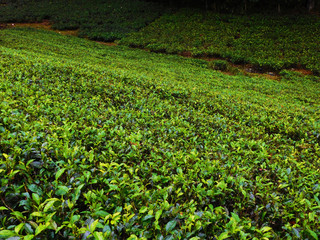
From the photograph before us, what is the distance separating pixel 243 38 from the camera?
2105 cm

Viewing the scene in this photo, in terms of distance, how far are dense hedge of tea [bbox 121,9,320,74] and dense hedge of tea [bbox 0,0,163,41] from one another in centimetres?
429

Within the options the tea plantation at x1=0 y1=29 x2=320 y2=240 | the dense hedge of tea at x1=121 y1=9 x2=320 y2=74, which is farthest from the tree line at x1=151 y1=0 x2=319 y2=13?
the tea plantation at x1=0 y1=29 x2=320 y2=240

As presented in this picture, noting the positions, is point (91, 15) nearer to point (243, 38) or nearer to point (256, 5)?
point (243, 38)

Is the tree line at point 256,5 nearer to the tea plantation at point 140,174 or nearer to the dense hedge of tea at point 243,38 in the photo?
the dense hedge of tea at point 243,38

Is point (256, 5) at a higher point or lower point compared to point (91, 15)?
lower

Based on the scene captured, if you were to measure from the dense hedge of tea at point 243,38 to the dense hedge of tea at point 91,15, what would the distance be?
429 centimetres

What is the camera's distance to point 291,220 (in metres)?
1.86

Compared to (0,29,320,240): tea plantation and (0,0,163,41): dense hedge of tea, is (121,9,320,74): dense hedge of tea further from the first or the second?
(0,29,320,240): tea plantation

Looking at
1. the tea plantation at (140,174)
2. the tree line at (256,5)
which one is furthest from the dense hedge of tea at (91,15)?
the tea plantation at (140,174)

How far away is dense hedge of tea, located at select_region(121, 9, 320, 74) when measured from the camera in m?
16.7

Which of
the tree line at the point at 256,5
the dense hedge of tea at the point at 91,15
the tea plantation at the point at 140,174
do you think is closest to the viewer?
the tea plantation at the point at 140,174

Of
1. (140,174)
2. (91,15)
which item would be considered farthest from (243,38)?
(91,15)

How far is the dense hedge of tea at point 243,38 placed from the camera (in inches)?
658

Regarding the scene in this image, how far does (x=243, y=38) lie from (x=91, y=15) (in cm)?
2933
